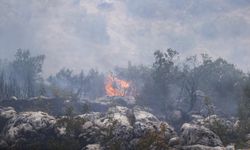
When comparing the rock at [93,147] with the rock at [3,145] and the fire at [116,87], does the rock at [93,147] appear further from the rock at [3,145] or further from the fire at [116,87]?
the fire at [116,87]

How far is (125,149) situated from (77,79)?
124m

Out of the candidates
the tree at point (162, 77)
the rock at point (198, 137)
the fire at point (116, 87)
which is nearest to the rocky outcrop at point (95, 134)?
the rock at point (198, 137)

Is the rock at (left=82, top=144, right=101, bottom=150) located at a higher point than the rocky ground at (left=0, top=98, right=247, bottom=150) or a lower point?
lower

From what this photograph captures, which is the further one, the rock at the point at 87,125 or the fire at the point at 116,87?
the fire at the point at 116,87

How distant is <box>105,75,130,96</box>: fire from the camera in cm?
16275

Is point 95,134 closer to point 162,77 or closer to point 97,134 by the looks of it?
point 97,134

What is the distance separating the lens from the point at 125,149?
1975 inches

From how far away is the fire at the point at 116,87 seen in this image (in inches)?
6407

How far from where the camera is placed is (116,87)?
167500 mm

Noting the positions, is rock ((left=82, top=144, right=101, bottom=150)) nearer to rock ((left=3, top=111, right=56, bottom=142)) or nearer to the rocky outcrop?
the rocky outcrop

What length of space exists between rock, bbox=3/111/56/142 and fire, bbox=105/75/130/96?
95913 millimetres

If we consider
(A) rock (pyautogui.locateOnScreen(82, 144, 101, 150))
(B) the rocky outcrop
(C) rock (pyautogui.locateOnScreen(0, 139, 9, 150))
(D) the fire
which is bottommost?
(C) rock (pyautogui.locateOnScreen(0, 139, 9, 150))

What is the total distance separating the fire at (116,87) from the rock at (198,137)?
111136mm

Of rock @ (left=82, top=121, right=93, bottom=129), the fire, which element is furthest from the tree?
rock @ (left=82, top=121, right=93, bottom=129)
